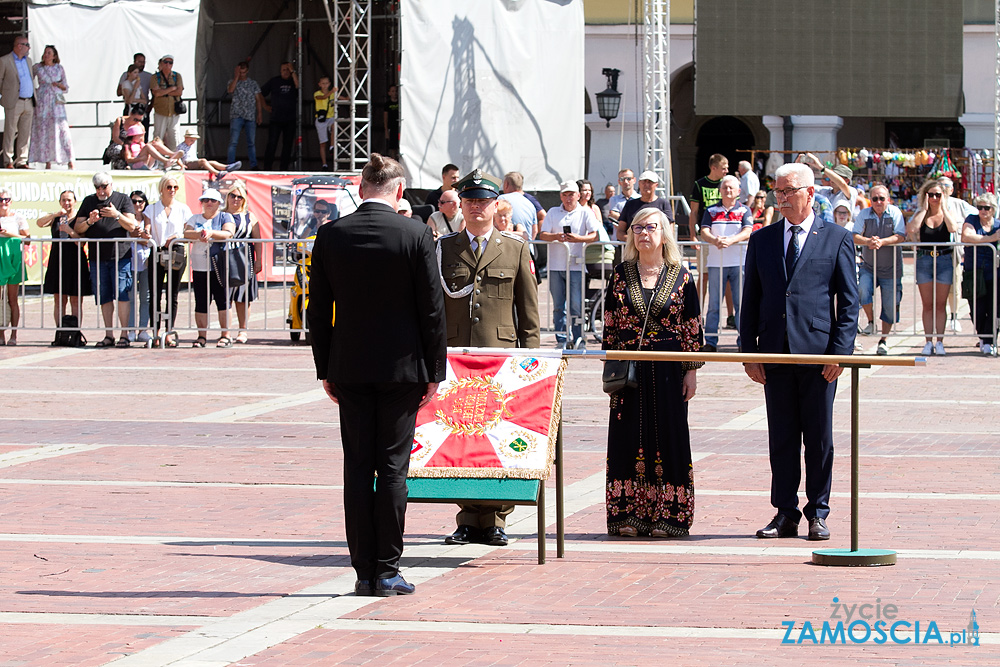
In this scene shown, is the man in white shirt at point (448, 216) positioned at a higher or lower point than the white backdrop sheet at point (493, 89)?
lower

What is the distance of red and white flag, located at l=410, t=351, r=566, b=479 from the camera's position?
736cm

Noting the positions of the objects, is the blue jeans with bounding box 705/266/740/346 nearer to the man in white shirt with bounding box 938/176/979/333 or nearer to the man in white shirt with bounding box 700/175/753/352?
the man in white shirt with bounding box 700/175/753/352

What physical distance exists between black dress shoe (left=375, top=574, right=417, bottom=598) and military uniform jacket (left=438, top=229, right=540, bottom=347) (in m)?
1.67

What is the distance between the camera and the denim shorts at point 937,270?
1642 centimetres

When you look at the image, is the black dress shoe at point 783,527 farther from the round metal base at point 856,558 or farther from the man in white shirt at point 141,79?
the man in white shirt at point 141,79

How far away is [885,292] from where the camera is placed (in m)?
17.0

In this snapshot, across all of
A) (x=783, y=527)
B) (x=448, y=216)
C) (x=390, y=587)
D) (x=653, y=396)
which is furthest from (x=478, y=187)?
(x=448, y=216)

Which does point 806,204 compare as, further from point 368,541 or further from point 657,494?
point 368,541

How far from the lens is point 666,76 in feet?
76.7

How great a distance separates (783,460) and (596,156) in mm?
28379

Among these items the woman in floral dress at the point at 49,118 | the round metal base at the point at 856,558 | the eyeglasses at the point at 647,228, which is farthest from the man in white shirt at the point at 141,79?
the round metal base at the point at 856,558

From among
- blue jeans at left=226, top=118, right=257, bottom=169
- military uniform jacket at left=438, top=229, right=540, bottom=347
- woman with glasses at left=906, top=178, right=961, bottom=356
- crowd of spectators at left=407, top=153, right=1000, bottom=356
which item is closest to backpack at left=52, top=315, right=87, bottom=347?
crowd of spectators at left=407, top=153, right=1000, bottom=356

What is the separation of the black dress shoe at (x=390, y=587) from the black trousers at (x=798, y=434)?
2.34 metres

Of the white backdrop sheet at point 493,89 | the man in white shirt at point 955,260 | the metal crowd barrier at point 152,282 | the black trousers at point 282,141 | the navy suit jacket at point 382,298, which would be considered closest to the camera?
the navy suit jacket at point 382,298
